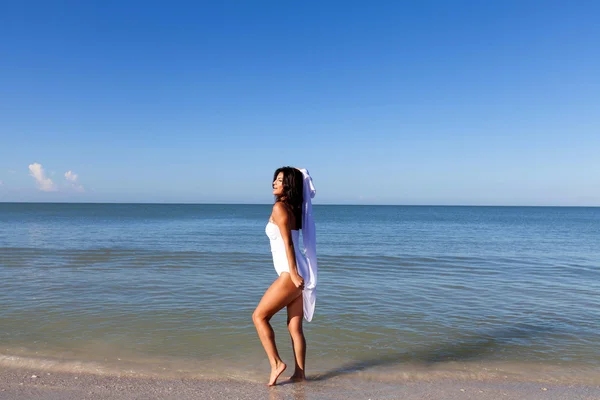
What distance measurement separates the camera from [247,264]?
13.8 meters

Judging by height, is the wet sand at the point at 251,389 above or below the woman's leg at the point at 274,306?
below

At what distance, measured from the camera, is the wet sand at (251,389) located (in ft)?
14.1

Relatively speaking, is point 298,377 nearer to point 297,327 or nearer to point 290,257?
point 297,327

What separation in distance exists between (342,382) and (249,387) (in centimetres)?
95

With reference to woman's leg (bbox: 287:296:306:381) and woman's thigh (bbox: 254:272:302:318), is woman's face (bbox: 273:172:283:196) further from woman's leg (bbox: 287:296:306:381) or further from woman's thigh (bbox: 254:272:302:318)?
woman's leg (bbox: 287:296:306:381)

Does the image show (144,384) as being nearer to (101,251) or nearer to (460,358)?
(460,358)

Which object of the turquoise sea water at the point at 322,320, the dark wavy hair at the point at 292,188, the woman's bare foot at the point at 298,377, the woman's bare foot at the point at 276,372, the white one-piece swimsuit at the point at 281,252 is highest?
the dark wavy hair at the point at 292,188

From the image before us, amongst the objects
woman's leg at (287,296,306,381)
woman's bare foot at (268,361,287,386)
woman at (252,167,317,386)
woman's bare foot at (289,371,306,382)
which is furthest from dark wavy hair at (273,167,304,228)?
woman's bare foot at (289,371,306,382)

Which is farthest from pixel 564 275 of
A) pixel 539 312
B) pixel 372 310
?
pixel 372 310

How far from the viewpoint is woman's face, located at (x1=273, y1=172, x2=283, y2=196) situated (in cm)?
439

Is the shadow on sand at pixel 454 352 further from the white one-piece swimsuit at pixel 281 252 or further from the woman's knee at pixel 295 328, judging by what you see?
the white one-piece swimsuit at pixel 281 252

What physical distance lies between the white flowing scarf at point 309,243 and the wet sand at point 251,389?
0.78m

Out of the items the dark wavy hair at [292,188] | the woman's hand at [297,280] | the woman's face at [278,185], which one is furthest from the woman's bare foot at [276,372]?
the woman's face at [278,185]

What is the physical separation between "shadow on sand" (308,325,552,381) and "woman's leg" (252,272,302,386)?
494 millimetres
